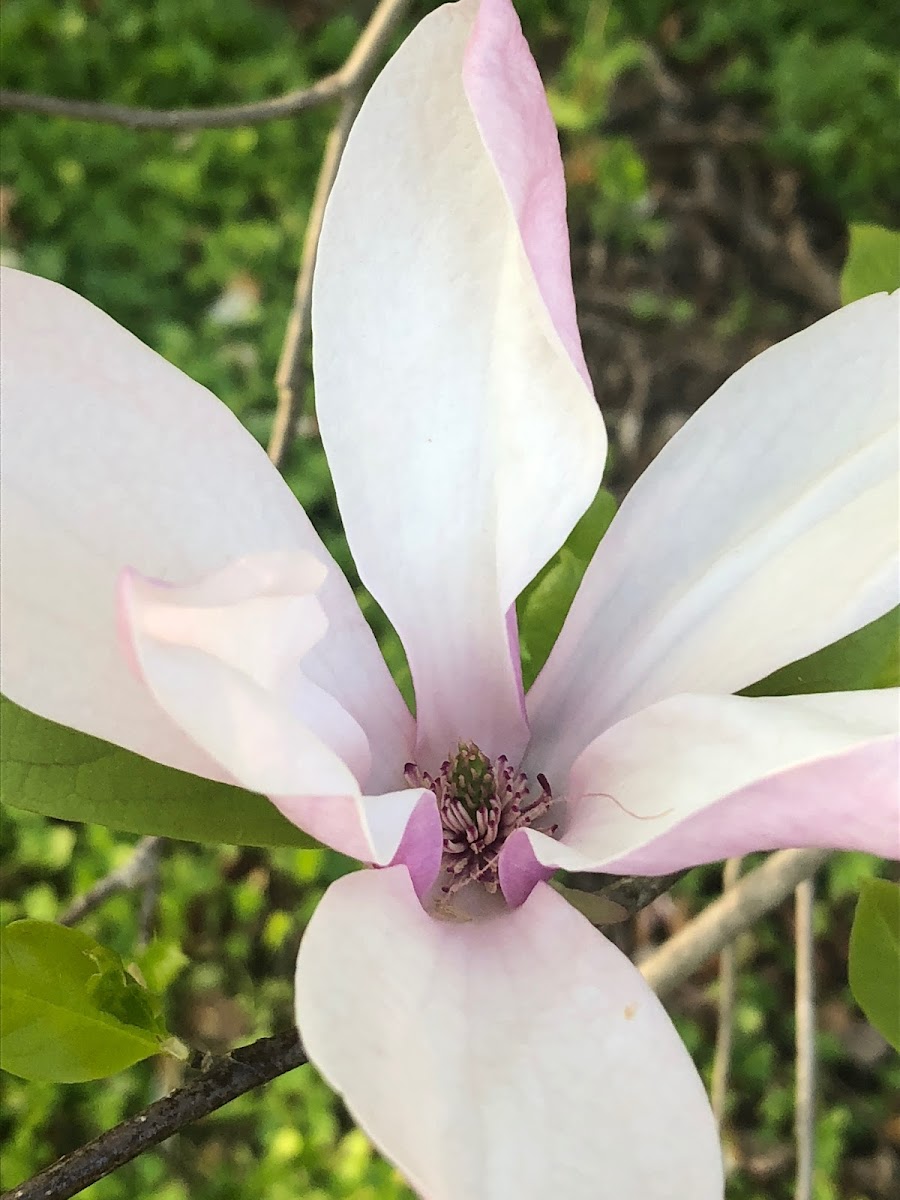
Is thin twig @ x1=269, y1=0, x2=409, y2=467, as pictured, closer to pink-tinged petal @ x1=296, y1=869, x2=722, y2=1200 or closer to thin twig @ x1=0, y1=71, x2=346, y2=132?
thin twig @ x1=0, y1=71, x2=346, y2=132

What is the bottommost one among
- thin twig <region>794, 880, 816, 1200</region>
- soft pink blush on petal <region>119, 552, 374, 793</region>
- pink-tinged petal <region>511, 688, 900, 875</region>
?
thin twig <region>794, 880, 816, 1200</region>

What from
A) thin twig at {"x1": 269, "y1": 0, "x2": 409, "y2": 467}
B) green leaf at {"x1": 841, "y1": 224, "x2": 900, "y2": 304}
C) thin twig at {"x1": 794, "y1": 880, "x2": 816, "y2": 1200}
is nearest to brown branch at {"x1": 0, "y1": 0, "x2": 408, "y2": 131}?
thin twig at {"x1": 269, "y1": 0, "x2": 409, "y2": 467}

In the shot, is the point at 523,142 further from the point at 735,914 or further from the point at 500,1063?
the point at 735,914

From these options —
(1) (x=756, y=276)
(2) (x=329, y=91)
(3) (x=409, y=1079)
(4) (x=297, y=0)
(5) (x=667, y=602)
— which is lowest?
(3) (x=409, y=1079)

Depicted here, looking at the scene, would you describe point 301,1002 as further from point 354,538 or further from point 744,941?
point 744,941

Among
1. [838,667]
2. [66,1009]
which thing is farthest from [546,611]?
[66,1009]

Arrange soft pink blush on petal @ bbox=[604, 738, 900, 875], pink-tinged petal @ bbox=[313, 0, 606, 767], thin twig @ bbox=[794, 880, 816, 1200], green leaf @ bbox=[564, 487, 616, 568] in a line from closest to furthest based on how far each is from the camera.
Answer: soft pink blush on petal @ bbox=[604, 738, 900, 875] < pink-tinged petal @ bbox=[313, 0, 606, 767] < green leaf @ bbox=[564, 487, 616, 568] < thin twig @ bbox=[794, 880, 816, 1200]

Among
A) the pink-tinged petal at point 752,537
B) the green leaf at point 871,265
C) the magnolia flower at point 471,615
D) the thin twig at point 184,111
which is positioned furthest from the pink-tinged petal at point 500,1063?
the thin twig at point 184,111

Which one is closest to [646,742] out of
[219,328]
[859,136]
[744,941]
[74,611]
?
[74,611]
